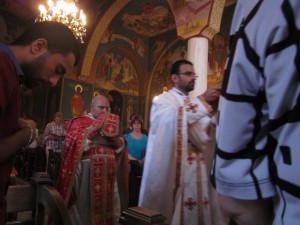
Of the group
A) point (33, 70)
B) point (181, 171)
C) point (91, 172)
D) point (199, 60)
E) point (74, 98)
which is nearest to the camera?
point (33, 70)

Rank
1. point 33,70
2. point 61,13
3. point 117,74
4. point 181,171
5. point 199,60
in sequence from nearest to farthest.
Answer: point 33,70 < point 181,171 < point 199,60 < point 61,13 < point 117,74

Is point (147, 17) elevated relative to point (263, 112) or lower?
elevated

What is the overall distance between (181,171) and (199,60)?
4.02 meters

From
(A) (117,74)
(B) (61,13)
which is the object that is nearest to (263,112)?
(B) (61,13)

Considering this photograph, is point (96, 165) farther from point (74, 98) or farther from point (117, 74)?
point (117, 74)

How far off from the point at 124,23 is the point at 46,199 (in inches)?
535

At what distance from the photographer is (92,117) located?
4.63 metres

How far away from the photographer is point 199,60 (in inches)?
251

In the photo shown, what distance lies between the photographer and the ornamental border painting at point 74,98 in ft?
39.4

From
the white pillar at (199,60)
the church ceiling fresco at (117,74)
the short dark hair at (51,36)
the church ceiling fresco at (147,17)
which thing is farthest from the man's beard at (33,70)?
the church ceiling fresco at (117,74)

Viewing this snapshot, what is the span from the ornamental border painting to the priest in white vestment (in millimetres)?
9523

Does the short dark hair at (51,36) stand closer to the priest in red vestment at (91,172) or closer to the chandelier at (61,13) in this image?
the priest in red vestment at (91,172)

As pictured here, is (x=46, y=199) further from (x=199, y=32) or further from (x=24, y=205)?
(x=199, y=32)

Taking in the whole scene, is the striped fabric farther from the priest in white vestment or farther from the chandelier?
the chandelier
